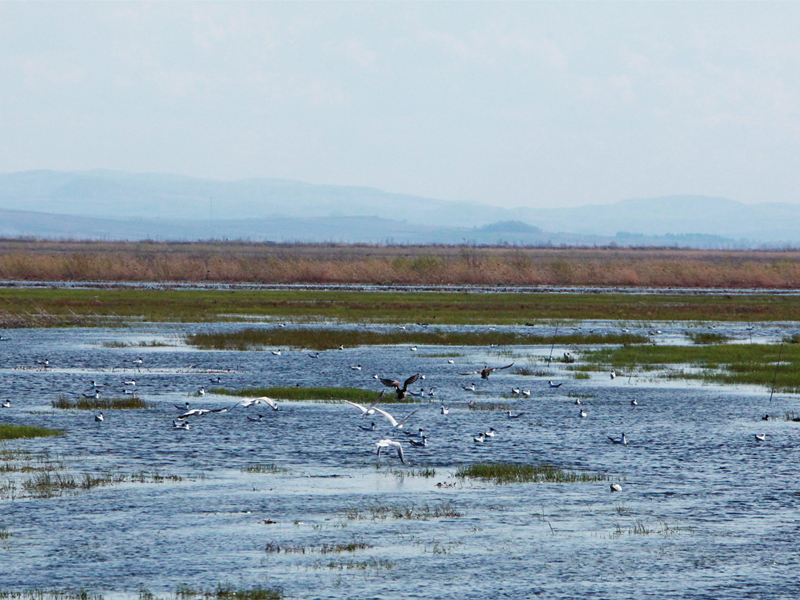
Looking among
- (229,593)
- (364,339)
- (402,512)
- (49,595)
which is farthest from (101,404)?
(364,339)

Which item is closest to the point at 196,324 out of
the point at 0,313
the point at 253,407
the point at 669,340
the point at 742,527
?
the point at 0,313

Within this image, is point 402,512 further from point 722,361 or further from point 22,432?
point 722,361

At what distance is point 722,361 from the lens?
35531 millimetres

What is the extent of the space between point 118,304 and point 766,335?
30.4 metres

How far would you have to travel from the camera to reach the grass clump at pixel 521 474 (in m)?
18.2

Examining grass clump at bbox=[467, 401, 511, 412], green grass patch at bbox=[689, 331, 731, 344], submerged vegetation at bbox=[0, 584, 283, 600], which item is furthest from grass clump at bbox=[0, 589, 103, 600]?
green grass patch at bbox=[689, 331, 731, 344]

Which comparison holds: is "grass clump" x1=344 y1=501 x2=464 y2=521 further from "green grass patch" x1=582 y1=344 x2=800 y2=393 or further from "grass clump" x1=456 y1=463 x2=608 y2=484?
"green grass patch" x1=582 y1=344 x2=800 y2=393

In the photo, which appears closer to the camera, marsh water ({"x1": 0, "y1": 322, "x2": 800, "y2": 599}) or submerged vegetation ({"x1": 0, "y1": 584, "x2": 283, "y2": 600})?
submerged vegetation ({"x1": 0, "y1": 584, "x2": 283, "y2": 600})

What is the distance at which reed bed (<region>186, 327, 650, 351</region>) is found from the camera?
40.0 meters

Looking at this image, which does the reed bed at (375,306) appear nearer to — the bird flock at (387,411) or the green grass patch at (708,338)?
the green grass patch at (708,338)

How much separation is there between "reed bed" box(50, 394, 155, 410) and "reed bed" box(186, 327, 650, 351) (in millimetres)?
12945

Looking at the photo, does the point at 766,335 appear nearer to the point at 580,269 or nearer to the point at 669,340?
the point at 669,340


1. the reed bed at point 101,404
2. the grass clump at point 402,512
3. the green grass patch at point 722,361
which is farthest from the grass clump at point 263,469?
the green grass patch at point 722,361

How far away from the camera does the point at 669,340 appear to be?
43250mm
